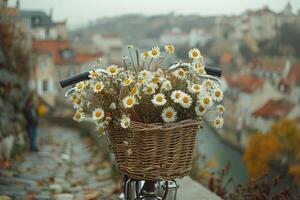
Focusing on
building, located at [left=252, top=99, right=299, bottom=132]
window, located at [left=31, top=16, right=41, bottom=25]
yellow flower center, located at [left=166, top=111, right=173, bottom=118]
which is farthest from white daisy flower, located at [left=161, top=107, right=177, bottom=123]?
building, located at [left=252, top=99, right=299, bottom=132]

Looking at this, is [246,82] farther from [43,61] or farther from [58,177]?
[58,177]

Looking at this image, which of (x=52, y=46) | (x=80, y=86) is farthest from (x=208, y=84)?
(x=52, y=46)

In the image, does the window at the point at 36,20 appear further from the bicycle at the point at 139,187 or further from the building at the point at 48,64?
the bicycle at the point at 139,187

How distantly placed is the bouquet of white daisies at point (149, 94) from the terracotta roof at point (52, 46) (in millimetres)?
8358

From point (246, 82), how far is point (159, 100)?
15.9 metres

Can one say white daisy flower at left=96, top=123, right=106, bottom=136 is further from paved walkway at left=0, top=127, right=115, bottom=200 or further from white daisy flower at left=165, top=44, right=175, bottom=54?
paved walkway at left=0, top=127, right=115, bottom=200

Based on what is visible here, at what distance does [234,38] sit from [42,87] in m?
8.31

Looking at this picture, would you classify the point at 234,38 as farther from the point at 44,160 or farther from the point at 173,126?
the point at 173,126

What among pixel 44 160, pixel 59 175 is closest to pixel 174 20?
pixel 44 160

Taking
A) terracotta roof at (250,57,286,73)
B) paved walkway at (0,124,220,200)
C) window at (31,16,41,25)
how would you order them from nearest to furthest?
paved walkway at (0,124,220,200) < window at (31,16,41,25) < terracotta roof at (250,57,286,73)

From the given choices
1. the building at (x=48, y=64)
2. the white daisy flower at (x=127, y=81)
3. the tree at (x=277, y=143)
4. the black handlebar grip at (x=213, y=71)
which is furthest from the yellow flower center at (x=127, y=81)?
the tree at (x=277, y=143)

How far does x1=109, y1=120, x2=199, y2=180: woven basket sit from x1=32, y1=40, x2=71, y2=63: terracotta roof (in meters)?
8.46

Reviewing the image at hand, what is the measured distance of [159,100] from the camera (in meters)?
1.31

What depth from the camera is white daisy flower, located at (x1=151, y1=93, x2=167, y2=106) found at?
130 centimetres
